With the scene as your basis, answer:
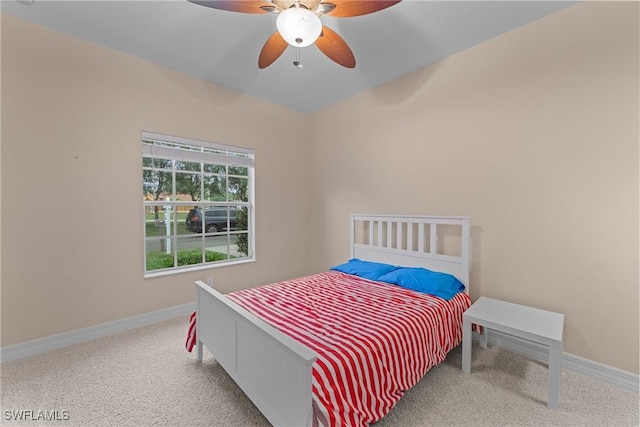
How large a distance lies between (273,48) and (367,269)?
222 cm

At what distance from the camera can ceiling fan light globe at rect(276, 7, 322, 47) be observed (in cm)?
142

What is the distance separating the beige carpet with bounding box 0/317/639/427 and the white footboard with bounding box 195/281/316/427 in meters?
0.26

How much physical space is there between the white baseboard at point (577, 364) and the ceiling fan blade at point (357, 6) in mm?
2743

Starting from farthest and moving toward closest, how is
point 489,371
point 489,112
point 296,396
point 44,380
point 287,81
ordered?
point 287,81 → point 489,112 → point 489,371 → point 44,380 → point 296,396

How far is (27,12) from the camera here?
6.99 ft

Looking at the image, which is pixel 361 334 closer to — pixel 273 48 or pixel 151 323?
pixel 273 48

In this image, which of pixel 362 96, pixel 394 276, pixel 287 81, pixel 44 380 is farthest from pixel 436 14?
pixel 44 380

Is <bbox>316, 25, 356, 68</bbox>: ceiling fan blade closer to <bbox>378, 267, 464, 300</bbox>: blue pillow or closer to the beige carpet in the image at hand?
<bbox>378, 267, 464, 300</bbox>: blue pillow

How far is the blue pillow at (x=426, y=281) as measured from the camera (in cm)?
231

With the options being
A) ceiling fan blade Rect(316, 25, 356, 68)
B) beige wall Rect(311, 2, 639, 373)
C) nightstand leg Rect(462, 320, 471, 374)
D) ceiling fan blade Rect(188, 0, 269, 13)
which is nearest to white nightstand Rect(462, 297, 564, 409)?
nightstand leg Rect(462, 320, 471, 374)

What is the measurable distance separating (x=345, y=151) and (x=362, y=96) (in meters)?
0.74

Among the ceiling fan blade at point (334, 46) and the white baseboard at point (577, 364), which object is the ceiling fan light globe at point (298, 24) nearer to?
the ceiling fan blade at point (334, 46)

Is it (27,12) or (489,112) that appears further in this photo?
(489,112)

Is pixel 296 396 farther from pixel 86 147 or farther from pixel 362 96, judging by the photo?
pixel 362 96
